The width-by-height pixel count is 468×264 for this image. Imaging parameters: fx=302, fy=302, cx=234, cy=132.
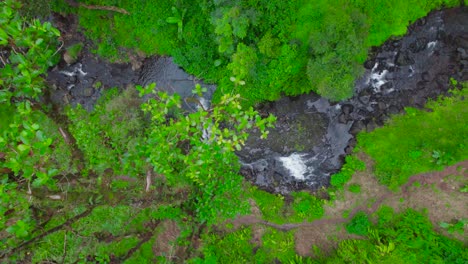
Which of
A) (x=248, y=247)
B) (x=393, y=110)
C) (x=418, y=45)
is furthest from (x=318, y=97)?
(x=248, y=247)

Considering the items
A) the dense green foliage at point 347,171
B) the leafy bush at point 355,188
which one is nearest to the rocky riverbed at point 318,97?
the dense green foliage at point 347,171

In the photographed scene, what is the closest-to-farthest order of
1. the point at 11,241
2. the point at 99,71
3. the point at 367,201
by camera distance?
the point at 11,241, the point at 367,201, the point at 99,71

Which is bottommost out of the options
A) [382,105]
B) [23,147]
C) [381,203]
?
[381,203]

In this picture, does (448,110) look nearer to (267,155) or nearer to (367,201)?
(367,201)

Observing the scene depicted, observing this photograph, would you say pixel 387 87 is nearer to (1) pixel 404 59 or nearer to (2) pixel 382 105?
(2) pixel 382 105

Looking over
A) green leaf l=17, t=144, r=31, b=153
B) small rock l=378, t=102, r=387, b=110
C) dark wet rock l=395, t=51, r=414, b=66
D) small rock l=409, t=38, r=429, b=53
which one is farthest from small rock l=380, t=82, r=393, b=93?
green leaf l=17, t=144, r=31, b=153

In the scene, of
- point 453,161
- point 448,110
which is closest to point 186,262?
point 453,161
